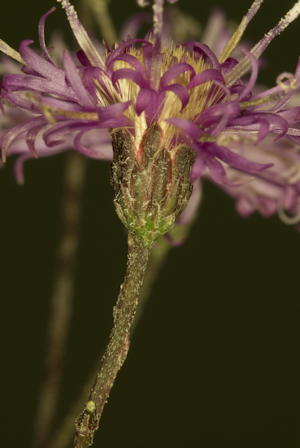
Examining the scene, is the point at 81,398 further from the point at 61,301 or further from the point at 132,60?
the point at 132,60

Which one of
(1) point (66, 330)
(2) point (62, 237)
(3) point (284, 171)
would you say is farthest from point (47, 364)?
(3) point (284, 171)

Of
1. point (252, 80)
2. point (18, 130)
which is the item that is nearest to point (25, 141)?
point (18, 130)

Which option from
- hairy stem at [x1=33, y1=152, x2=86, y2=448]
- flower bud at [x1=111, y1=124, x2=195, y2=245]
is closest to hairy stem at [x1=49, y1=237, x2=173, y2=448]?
hairy stem at [x1=33, y1=152, x2=86, y2=448]

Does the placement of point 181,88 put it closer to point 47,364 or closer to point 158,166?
point 158,166

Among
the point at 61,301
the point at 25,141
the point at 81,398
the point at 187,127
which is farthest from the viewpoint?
the point at 61,301

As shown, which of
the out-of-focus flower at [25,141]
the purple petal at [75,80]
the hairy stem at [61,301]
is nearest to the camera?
the purple petal at [75,80]

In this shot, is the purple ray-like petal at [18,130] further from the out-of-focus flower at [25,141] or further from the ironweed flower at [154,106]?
the out-of-focus flower at [25,141]

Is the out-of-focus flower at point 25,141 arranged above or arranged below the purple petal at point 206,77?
below

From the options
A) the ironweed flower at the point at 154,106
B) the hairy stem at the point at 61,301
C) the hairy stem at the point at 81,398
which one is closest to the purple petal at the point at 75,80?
the ironweed flower at the point at 154,106

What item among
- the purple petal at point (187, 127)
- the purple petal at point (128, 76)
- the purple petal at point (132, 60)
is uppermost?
the purple petal at point (132, 60)
